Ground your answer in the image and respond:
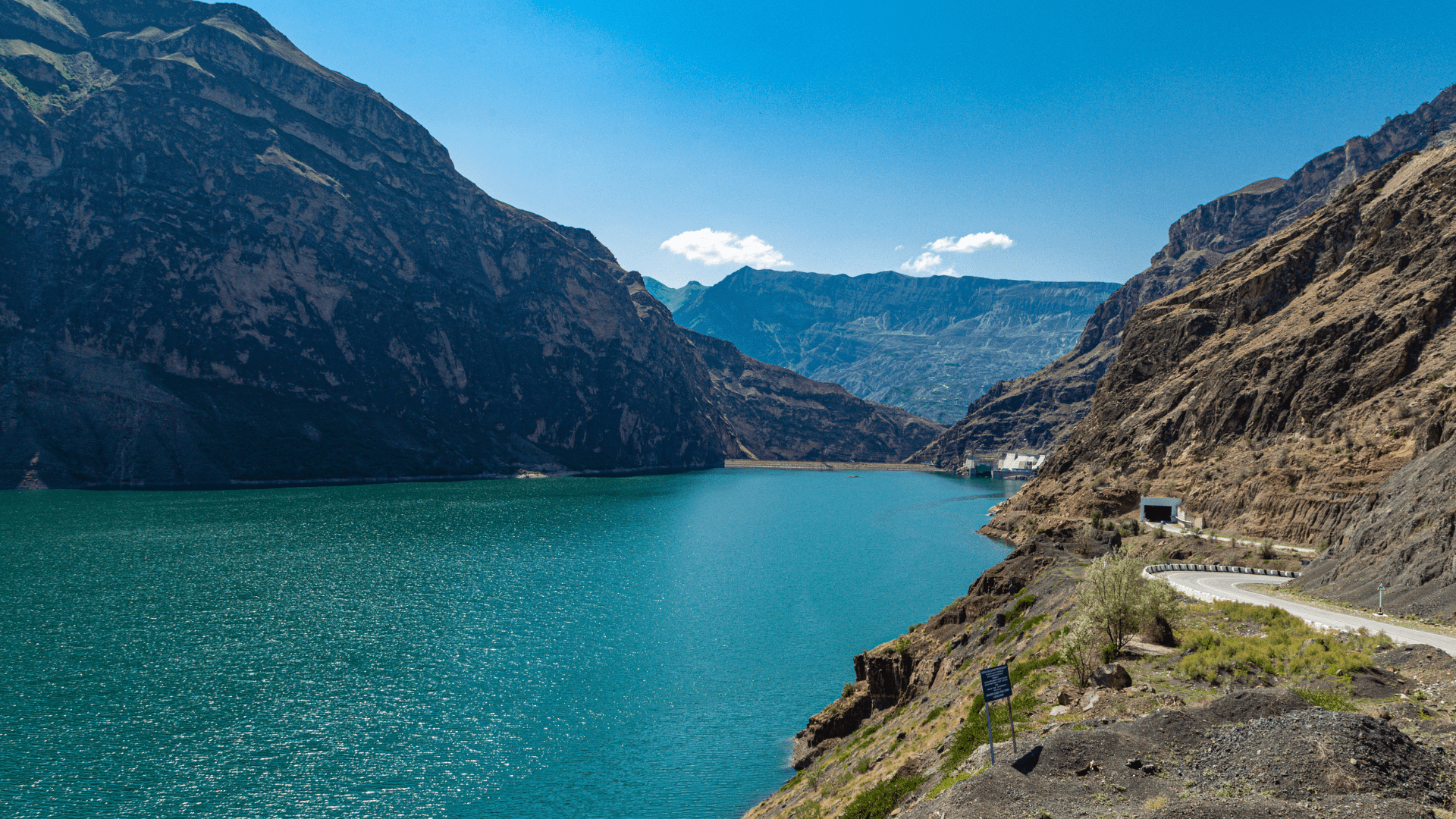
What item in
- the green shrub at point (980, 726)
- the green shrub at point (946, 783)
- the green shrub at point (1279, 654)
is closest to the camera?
the green shrub at point (946, 783)

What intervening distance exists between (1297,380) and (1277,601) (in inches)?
2125

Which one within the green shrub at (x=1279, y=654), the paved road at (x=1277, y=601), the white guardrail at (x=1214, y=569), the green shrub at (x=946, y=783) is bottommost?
the green shrub at (x=946, y=783)

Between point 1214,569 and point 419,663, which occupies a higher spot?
point 1214,569

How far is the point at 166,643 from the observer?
193ft

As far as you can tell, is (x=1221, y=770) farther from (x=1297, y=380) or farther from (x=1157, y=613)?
(x=1297, y=380)

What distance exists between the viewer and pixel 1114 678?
1058 inches

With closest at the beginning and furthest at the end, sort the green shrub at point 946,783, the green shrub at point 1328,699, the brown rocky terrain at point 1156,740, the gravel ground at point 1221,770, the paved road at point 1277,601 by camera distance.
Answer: the gravel ground at point 1221,770 → the brown rocky terrain at point 1156,740 → the green shrub at point 1328,699 → the green shrub at point 946,783 → the paved road at point 1277,601

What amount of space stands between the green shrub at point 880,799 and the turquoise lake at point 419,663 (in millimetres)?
13007

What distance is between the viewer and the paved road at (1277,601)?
30609mm

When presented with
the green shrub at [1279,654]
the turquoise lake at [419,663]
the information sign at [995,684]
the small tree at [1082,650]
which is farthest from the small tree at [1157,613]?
the turquoise lake at [419,663]

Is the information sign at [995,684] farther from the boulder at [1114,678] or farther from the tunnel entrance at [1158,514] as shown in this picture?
the tunnel entrance at [1158,514]

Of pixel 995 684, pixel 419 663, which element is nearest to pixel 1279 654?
pixel 995 684

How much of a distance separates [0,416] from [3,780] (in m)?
184

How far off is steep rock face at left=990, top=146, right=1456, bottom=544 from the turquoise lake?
26.2 metres
